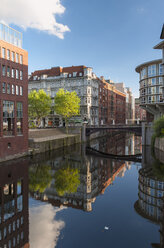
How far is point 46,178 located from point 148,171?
1569cm

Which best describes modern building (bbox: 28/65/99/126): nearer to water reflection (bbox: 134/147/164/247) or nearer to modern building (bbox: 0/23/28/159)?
modern building (bbox: 0/23/28/159)

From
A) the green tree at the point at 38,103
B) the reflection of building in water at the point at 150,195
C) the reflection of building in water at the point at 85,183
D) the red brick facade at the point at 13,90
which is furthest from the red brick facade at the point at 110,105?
the reflection of building in water at the point at 150,195

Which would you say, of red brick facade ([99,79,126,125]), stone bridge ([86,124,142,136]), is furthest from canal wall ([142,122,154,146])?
red brick facade ([99,79,126,125])

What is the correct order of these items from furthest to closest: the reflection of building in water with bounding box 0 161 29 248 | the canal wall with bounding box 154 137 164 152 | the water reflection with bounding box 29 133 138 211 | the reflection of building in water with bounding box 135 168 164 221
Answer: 1. the canal wall with bounding box 154 137 164 152
2. the water reflection with bounding box 29 133 138 211
3. the reflection of building in water with bounding box 135 168 164 221
4. the reflection of building in water with bounding box 0 161 29 248

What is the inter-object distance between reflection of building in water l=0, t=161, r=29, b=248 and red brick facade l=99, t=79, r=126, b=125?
234 ft

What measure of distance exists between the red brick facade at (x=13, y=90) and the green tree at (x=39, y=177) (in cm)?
696

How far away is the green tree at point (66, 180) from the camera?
22.3 meters

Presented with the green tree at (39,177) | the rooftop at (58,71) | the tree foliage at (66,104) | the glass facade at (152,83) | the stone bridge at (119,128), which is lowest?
the green tree at (39,177)

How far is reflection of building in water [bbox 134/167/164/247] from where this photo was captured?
1570cm

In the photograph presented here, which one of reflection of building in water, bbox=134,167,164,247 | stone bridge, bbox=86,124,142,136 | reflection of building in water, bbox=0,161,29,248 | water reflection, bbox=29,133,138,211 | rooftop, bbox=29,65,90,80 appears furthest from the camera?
rooftop, bbox=29,65,90,80

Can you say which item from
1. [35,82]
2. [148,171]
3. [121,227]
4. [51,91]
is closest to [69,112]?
[51,91]

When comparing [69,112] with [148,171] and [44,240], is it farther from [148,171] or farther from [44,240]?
[44,240]

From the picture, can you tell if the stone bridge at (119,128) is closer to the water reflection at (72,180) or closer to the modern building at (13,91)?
the water reflection at (72,180)

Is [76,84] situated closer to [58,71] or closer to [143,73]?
[58,71]
